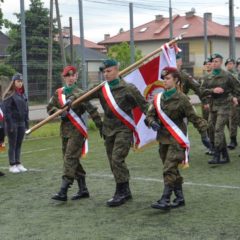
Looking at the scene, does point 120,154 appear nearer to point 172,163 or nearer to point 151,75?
point 172,163

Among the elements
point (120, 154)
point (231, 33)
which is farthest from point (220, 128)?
point (231, 33)

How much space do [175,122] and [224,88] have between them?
3485 millimetres

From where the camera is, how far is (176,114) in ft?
22.0

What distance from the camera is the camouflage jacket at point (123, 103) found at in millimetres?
7049

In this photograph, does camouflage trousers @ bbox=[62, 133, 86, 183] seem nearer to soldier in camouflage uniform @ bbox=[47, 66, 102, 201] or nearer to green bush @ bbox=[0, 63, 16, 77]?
soldier in camouflage uniform @ bbox=[47, 66, 102, 201]

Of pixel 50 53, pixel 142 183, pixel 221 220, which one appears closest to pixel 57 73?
pixel 50 53

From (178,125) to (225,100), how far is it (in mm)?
3423

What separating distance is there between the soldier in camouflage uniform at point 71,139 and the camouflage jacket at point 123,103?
32 centimetres

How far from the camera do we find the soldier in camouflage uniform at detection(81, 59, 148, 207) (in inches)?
276

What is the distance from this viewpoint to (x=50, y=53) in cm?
1805

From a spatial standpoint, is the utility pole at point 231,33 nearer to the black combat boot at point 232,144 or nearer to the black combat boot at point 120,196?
the black combat boot at point 232,144

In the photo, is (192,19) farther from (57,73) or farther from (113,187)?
(113,187)

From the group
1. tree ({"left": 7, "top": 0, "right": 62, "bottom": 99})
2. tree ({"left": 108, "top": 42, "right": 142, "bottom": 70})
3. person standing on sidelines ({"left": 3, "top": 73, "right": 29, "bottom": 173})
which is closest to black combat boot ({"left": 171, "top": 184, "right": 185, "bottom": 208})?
person standing on sidelines ({"left": 3, "top": 73, "right": 29, "bottom": 173})

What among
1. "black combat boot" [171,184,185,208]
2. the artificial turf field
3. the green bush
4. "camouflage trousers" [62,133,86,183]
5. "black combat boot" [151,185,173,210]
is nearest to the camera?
A: the artificial turf field
